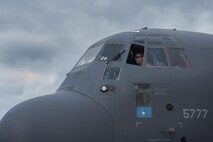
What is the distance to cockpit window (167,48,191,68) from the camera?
11.7 meters

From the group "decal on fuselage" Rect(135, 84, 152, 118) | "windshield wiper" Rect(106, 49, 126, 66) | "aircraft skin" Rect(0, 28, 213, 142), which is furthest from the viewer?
"windshield wiper" Rect(106, 49, 126, 66)

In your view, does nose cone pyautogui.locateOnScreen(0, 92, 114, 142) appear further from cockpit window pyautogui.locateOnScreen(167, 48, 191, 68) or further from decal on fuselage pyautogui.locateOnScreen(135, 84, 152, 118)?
cockpit window pyautogui.locateOnScreen(167, 48, 191, 68)

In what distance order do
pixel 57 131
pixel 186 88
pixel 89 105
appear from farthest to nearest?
pixel 186 88 < pixel 89 105 < pixel 57 131

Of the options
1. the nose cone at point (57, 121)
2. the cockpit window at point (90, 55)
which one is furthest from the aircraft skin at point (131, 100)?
the cockpit window at point (90, 55)

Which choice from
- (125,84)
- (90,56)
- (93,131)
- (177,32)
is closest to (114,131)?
(93,131)

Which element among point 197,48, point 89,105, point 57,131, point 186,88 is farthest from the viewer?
point 197,48

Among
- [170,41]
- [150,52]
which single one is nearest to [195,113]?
[150,52]

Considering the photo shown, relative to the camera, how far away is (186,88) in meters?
11.4

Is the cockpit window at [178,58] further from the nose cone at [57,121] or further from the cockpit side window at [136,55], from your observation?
the nose cone at [57,121]

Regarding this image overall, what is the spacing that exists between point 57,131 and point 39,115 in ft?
1.89

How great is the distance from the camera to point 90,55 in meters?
12.9

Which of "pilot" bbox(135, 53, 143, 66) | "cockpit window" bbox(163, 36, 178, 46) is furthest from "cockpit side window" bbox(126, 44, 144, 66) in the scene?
"cockpit window" bbox(163, 36, 178, 46)

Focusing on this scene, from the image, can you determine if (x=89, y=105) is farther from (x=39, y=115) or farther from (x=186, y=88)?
(x=186, y=88)

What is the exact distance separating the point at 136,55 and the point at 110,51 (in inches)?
34.2
